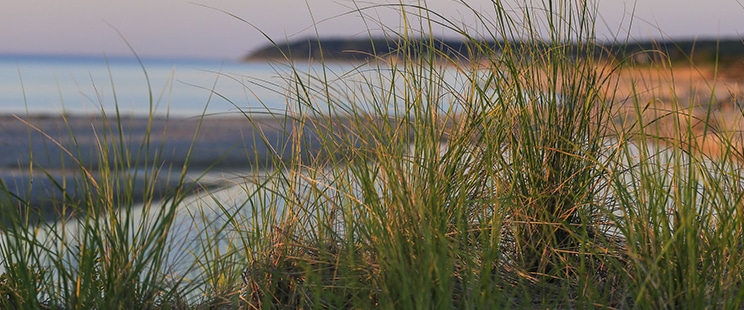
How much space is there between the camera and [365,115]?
6.27 ft

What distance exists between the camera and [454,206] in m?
1.84

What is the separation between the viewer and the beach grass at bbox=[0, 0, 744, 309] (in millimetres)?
1630

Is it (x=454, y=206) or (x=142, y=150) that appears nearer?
(x=454, y=206)

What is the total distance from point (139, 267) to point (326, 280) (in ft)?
1.25

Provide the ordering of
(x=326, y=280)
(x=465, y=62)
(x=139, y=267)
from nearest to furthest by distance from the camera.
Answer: (x=139, y=267) < (x=326, y=280) < (x=465, y=62)

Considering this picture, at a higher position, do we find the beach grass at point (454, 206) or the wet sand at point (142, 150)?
the beach grass at point (454, 206)

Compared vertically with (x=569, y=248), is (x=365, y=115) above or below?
above

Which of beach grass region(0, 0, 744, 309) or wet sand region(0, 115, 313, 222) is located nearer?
beach grass region(0, 0, 744, 309)

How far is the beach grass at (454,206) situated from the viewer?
1.63 metres

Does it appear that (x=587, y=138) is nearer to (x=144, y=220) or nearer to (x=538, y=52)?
(x=538, y=52)

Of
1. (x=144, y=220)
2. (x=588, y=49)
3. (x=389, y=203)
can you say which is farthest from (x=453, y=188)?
(x=144, y=220)

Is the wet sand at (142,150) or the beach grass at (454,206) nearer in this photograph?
the beach grass at (454,206)

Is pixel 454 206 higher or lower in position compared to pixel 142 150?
higher

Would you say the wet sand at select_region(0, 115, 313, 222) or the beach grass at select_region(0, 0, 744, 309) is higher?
the beach grass at select_region(0, 0, 744, 309)
